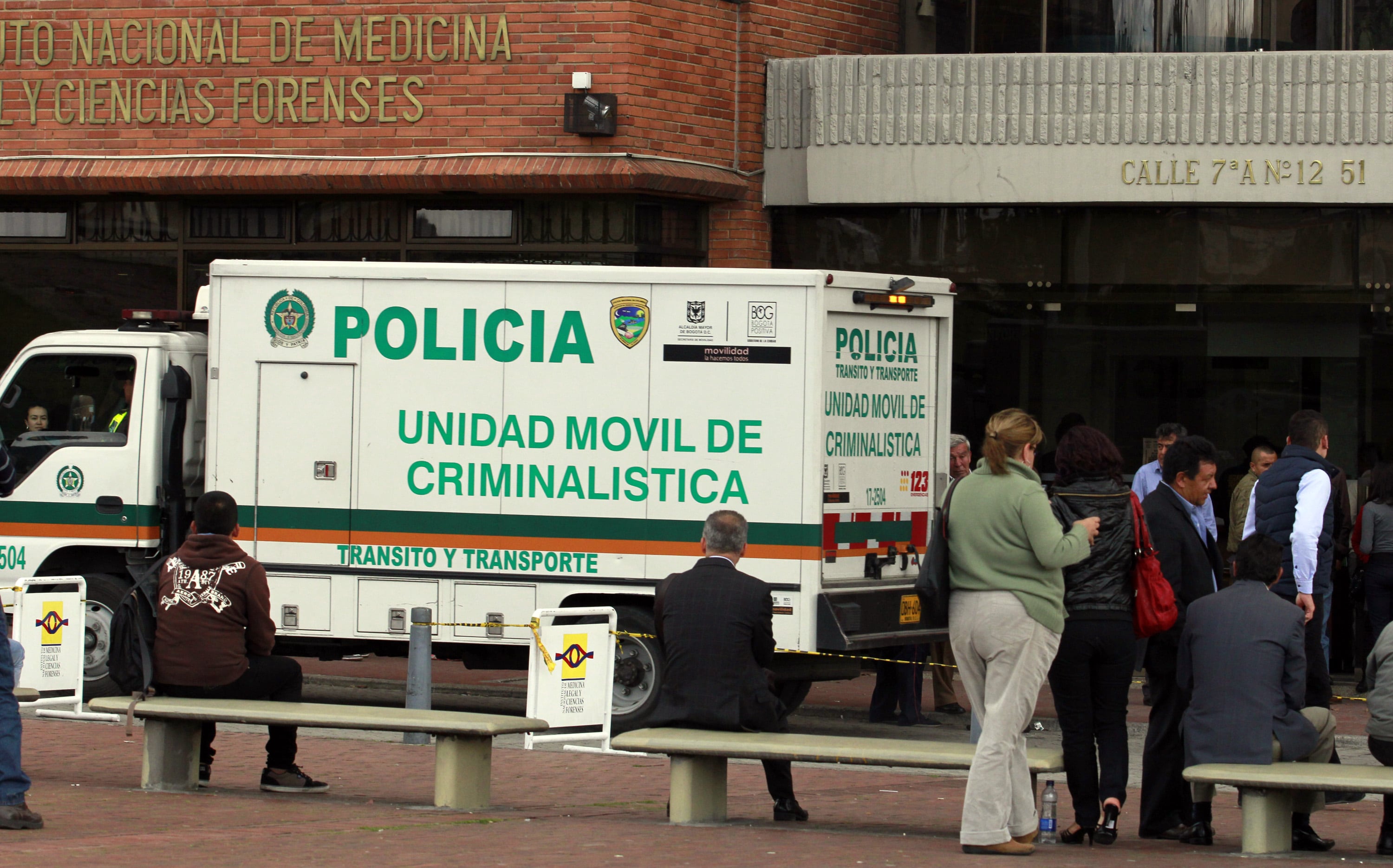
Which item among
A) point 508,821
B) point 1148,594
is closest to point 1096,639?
point 1148,594

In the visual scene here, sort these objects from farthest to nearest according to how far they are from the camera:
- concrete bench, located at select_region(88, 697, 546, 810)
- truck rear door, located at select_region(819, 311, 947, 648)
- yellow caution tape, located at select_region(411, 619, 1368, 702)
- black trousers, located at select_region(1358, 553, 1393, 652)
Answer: black trousers, located at select_region(1358, 553, 1393, 652)
truck rear door, located at select_region(819, 311, 947, 648)
yellow caution tape, located at select_region(411, 619, 1368, 702)
concrete bench, located at select_region(88, 697, 546, 810)

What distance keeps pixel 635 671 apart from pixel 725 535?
3405mm

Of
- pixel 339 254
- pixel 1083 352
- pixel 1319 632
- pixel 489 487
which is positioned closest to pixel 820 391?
pixel 489 487

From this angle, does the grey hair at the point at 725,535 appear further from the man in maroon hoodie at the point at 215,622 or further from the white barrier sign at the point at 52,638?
the white barrier sign at the point at 52,638

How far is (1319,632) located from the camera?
1086 cm

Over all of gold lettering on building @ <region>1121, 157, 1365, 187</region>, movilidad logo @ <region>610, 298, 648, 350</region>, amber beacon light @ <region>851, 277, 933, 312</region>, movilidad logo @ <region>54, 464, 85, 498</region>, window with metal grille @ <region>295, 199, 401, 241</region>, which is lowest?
movilidad logo @ <region>54, 464, 85, 498</region>

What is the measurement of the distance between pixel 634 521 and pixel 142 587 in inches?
128

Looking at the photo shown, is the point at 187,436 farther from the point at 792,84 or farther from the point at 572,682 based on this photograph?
the point at 792,84

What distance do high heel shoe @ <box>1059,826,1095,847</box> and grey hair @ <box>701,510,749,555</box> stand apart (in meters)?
1.88

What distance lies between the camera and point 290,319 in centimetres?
1202

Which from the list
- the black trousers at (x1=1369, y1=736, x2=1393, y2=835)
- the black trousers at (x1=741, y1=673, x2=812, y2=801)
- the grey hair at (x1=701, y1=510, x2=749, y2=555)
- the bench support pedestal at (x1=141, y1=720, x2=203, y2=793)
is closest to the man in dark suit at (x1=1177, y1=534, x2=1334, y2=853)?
the black trousers at (x1=1369, y1=736, x2=1393, y2=835)

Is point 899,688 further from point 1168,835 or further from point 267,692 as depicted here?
point 267,692

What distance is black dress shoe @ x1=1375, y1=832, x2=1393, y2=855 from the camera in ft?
26.4

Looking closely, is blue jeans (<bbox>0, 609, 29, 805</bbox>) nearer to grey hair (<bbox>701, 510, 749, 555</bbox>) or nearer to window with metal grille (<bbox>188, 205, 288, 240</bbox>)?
grey hair (<bbox>701, 510, 749, 555</bbox>)
